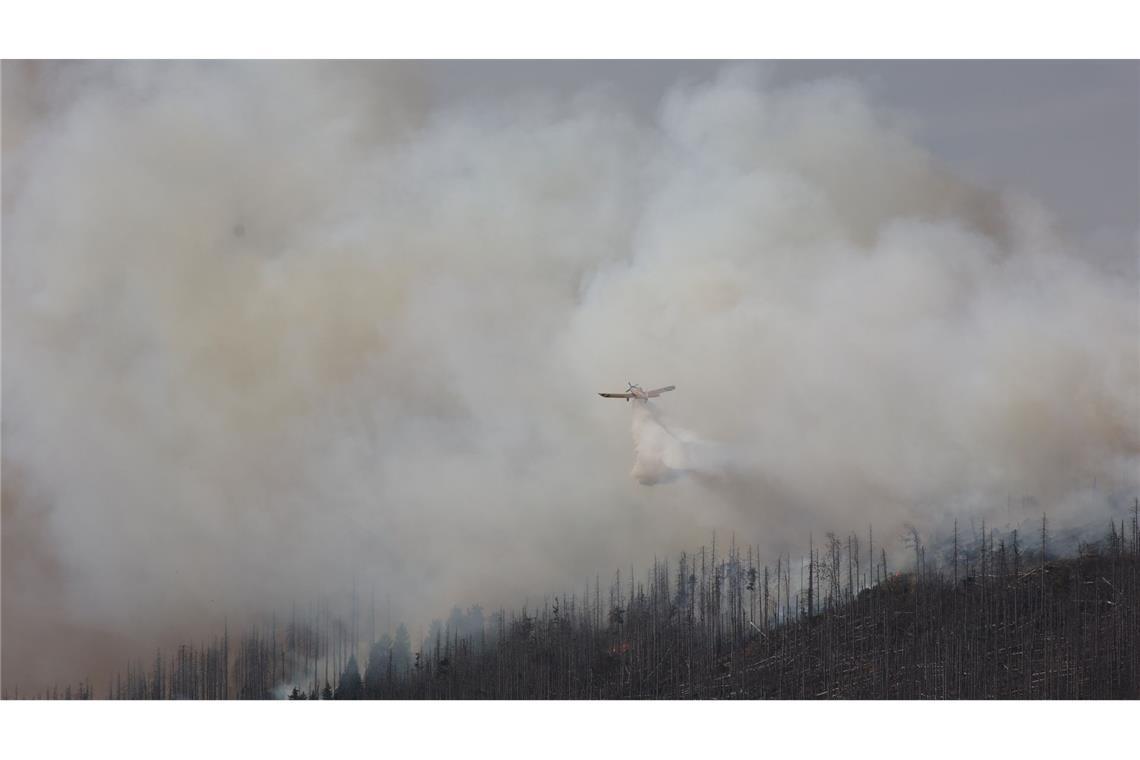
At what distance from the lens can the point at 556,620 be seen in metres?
68.8

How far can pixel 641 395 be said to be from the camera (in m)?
64.2

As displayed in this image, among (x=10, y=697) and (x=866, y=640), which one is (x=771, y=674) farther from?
(x=10, y=697)

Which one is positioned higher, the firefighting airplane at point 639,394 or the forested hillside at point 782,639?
the firefighting airplane at point 639,394

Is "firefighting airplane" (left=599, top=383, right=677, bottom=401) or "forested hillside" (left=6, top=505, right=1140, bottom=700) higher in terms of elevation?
"firefighting airplane" (left=599, top=383, right=677, bottom=401)

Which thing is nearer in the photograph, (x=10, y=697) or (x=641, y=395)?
(x=641, y=395)

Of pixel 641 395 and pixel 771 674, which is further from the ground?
pixel 641 395

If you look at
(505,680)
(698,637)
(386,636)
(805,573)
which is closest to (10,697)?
(386,636)

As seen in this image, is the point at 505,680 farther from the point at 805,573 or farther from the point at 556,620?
the point at 805,573
